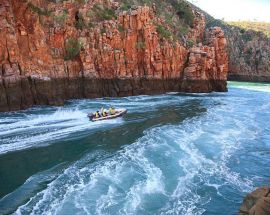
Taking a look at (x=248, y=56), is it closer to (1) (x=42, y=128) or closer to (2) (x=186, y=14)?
(2) (x=186, y=14)

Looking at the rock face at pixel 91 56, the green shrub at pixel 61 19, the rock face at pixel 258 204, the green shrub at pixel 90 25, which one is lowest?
the rock face at pixel 258 204

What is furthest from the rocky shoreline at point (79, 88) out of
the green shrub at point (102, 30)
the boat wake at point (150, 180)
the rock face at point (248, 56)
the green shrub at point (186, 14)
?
the rock face at point (248, 56)

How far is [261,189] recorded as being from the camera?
14312mm

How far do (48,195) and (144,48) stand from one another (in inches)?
1729

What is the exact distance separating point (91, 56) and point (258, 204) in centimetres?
4552

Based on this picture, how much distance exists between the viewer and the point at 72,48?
53.8 meters

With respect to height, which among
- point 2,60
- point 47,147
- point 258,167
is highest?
point 2,60

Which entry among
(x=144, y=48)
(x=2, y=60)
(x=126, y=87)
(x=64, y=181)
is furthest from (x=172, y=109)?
(x=64, y=181)

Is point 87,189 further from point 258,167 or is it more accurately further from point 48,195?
point 258,167

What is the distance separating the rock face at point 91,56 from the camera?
4447cm

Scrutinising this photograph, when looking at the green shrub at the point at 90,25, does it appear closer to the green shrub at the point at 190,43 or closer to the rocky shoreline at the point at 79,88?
the rocky shoreline at the point at 79,88

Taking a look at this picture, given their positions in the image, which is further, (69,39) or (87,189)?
A: (69,39)

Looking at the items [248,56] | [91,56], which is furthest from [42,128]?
[248,56]

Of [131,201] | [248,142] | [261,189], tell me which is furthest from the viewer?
[248,142]
